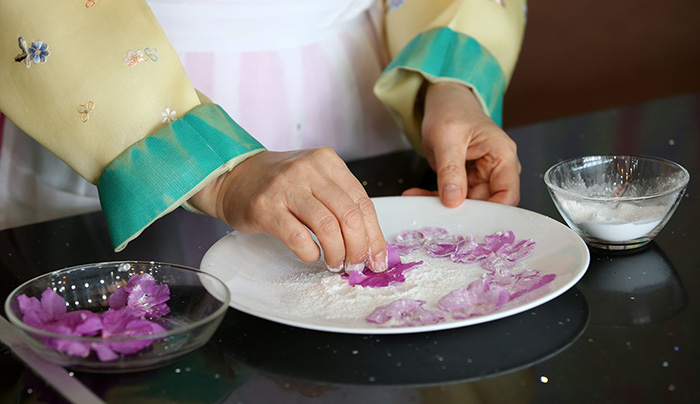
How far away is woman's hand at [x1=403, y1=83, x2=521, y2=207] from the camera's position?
2.64 feet

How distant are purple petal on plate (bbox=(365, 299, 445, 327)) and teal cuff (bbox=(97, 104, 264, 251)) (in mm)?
211

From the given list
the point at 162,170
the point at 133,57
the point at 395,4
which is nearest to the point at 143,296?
the point at 162,170

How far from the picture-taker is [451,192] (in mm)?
783

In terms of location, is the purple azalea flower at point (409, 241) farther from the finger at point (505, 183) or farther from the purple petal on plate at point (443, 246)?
the finger at point (505, 183)

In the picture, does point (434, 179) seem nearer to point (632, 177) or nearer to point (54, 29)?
point (632, 177)

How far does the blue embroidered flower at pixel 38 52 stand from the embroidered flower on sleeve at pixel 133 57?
0.24 feet

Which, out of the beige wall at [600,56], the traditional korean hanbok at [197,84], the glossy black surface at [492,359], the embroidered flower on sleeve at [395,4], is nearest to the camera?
the glossy black surface at [492,359]

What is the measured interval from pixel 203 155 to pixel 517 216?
30 centimetres

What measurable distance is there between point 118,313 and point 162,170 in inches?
6.5

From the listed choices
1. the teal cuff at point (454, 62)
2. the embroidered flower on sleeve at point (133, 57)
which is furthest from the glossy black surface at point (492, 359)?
the teal cuff at point (454, 62)

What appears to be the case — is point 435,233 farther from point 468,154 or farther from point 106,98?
point 106,98

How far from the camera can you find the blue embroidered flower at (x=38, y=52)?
27.8 inches

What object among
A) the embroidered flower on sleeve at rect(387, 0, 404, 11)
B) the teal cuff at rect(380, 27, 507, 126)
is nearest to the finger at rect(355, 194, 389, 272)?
the teal cuff at rect(380, 27, 507, 126)

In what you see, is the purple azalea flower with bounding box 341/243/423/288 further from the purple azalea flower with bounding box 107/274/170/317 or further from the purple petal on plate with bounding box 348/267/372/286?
the purple azalea flower with bounding box 107/274/170/317
